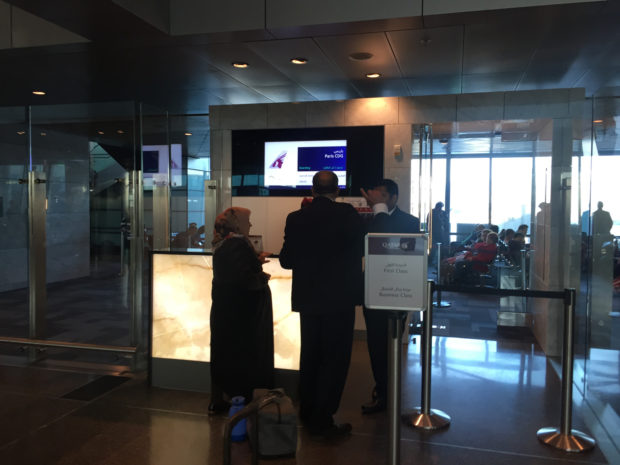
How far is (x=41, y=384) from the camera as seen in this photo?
4473 millimetres

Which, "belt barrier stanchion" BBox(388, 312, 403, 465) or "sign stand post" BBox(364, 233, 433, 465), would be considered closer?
"sign stand post" BBox(364, 233, 433, 465)

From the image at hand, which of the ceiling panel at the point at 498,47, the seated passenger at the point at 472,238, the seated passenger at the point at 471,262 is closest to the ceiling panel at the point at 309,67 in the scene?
the ceiling panel at the point at 498,47

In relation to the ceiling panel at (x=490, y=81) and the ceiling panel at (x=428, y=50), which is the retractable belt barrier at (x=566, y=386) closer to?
the ceiling panel at (x=428, y=50)

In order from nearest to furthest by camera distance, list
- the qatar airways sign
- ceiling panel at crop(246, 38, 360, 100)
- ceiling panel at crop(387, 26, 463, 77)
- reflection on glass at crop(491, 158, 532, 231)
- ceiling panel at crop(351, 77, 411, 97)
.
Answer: the qatar airways sign
ceiling panel at crop(387, 26, 463, 77)
ceiling panel at crop(246, 38, 360, 100)
reflection on glass at crop(491, 158, 532, 231)
ceiling panel at crop(351, 77, 411, 97)

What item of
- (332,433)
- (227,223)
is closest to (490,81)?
(227,223)

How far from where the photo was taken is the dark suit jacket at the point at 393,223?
3.77m

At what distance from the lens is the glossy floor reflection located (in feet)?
10.3

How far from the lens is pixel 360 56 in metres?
5.28

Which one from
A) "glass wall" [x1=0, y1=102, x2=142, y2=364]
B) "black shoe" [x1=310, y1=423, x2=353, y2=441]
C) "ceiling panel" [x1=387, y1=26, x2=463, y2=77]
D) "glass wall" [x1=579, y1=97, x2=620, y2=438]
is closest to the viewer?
"black shoe" [x1=310, y1=423, x2=353, y2=441]

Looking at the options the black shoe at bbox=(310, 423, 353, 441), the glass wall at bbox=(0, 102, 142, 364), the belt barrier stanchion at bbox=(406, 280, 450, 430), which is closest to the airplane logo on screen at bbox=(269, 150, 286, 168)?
the glass wall at bbox=(0, 102, 142, 364)

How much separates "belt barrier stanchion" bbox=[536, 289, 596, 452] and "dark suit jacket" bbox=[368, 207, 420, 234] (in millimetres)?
1136

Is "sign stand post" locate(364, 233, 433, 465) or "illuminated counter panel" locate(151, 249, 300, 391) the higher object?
"sign stand post" locate(364, 233, 433, 465)

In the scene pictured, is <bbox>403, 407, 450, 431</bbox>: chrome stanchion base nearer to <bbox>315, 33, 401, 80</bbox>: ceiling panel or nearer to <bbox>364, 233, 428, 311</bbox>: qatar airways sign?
<bbox>364, 233, 428, 311</bbox>: qatar airways sign

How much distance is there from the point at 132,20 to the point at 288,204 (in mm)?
3399
